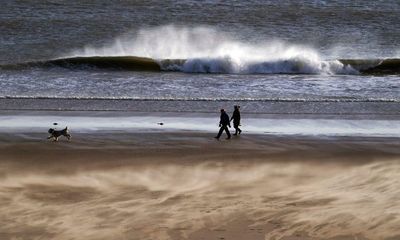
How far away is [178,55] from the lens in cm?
→ 3394

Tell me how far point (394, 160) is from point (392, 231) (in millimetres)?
4385

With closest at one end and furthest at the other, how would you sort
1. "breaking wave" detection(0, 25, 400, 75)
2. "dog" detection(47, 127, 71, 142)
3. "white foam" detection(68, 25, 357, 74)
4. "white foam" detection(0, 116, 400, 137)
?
"dog" detection(47, 127, 71, 142) → "white foam" detection(0, 116, 400, 137) → "breaking wave" detection(0, 25, 400, 75) → "white foam" detection(68, 25, 357, 74)

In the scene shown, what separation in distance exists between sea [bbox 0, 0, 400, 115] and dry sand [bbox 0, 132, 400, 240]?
4.48m

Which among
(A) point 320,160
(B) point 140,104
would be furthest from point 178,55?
(A) point 320,160

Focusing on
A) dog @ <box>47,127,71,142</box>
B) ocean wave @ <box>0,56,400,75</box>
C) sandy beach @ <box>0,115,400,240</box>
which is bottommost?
sandy beach @ <box>0,115,400,240</box>

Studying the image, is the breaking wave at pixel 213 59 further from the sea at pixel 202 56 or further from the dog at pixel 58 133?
the dog at pixel 58 133

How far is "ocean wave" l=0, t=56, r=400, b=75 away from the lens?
3025cm

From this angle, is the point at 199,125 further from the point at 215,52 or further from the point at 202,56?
the point at 215,52

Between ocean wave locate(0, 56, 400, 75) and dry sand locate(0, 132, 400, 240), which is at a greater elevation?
ocean wave locate(0, 56, 400, 75)

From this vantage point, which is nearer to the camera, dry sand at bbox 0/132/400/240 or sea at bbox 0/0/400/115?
dry sand at bbox 0/132/400/240

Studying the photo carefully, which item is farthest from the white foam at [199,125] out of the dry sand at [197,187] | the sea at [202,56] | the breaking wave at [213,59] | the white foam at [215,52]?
the white foam at [215,52]

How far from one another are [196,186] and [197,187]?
67mm

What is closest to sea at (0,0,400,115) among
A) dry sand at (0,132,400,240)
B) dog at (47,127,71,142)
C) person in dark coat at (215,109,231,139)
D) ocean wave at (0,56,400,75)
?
ocean wave at (0,56,400,75)

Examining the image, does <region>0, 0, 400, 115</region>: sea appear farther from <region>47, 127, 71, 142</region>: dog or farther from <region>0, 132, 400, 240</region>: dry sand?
<region>0, 132, 400, 240</region>: dry sand
